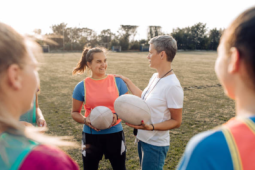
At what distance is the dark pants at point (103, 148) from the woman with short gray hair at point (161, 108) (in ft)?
1.23

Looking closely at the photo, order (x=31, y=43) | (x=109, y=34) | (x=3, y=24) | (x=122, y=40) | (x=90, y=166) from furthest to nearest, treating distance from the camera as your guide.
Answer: (x=109, y=34), (x=122, y=40), (x=90, y=166), (x=31, y=43), (x=3, y=24)

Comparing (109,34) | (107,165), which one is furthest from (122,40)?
(107,165)

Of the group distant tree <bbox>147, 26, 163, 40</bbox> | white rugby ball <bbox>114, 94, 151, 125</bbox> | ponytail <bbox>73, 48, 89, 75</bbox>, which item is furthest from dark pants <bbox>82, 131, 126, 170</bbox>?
distant tree <bbox>147, 26, 163, 40</bbox>

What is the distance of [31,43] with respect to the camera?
3.51ft

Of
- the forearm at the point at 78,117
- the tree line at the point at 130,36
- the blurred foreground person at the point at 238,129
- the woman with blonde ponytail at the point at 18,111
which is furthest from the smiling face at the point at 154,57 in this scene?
the tree line at the point at 130,36

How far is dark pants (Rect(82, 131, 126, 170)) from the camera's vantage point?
9.12 feet

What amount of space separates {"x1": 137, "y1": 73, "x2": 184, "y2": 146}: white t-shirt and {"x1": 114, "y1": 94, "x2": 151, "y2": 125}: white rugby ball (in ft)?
0.36

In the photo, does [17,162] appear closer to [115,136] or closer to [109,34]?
[115,136]

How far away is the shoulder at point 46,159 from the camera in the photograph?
2.83ft

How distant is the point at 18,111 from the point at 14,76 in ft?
0.62

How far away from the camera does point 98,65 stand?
9.73 feet

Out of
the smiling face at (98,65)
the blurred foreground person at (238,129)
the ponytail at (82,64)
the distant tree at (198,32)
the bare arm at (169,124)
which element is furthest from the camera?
the distant tree at (198,32)

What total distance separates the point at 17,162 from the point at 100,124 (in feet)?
5.54

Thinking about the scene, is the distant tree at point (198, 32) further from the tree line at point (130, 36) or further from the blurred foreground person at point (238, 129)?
the blurred foreground person at point (238, 129)
